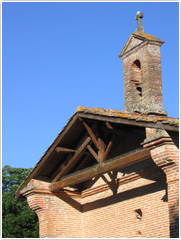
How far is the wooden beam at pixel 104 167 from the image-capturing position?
1075 cm

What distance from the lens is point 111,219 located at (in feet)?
44.5

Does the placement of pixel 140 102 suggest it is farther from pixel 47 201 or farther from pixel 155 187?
pixel 47 201

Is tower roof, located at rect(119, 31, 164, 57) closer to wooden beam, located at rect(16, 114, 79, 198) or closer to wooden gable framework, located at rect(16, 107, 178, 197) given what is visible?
wooden gable framework, located at rect(16, 107, 178, 197)

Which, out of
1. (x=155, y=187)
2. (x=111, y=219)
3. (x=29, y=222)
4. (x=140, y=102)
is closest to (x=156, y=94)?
(x=140, y=102)

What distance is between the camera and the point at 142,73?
14.1 m

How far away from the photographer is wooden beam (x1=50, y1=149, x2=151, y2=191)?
10.8 meters

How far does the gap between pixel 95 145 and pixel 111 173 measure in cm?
175

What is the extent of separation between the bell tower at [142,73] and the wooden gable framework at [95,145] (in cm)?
119

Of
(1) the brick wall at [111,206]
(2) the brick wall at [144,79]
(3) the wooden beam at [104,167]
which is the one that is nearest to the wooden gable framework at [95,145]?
(3) the wooden beam at [104,167]

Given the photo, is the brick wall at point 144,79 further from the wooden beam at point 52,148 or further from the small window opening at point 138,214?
the small window opening at point 138,214

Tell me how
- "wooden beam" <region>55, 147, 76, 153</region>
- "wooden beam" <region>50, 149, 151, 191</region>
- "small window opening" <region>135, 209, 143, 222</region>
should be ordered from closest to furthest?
1. "wooden beam" <region>50, 149, 151, 191</region>
2. "small window opening" <region>135, 209, 143, 222</region>
3. "wooden beam" <region>55, 147, 76, 153</region>

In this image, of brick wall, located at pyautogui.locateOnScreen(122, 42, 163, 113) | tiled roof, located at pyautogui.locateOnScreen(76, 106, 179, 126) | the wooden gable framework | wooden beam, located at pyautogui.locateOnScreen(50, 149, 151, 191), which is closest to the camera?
tiled roof, located at pyautogui.locateOnScreen(76, 106, 179, 126)

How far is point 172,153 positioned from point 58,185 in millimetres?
4679

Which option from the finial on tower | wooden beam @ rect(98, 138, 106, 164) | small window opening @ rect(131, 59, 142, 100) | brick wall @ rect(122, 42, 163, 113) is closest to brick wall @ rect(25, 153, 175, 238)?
wooden beam @ rect(98, 138, 106, 164)
